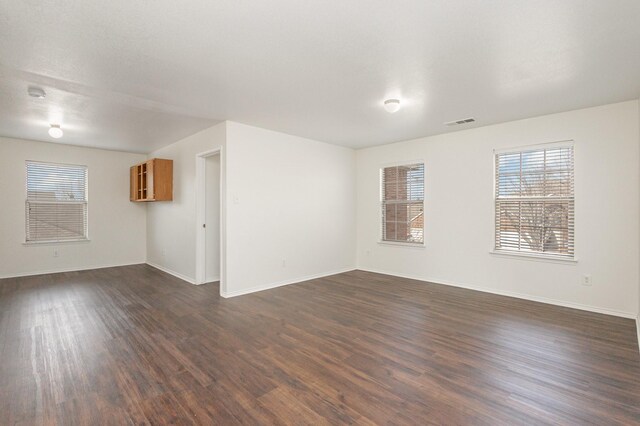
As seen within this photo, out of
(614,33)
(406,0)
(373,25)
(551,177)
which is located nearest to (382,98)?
(373,25)

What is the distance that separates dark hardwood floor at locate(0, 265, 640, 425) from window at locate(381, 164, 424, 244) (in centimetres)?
157

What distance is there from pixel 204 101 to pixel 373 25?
7.39 ft

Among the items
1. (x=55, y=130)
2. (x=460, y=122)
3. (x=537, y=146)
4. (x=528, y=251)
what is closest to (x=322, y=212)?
(x=460, y=122)

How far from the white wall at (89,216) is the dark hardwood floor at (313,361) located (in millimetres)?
1918

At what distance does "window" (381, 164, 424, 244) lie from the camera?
18.0ft

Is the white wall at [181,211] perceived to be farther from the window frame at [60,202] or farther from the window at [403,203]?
the window at [403,203]

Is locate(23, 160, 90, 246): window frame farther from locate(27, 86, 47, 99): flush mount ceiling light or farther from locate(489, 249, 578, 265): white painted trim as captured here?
locate(489, 249, 578, 265): white painted trim

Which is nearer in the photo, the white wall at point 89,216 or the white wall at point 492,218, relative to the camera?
the white wall at point 492,218

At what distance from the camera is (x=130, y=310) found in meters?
3.82

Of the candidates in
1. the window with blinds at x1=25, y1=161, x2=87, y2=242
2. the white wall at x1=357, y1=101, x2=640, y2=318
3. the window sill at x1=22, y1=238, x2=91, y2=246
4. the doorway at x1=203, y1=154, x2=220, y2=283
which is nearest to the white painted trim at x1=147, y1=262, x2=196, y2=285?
the doorway at x1=203, y1=154, x2=220, y2=283

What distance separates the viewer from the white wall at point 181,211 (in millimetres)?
5008

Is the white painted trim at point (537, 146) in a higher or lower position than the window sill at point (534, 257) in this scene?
higher

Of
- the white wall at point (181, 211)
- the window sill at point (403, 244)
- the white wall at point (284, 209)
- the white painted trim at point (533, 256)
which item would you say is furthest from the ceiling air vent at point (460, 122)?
the white wall at point (181, 211)

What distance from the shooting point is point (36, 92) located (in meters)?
3.21
